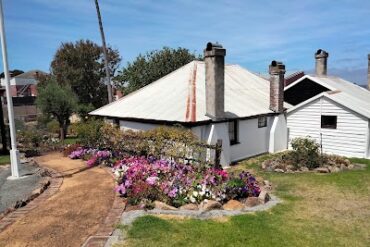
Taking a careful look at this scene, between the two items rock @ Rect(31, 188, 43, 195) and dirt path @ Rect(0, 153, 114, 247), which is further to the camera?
rock @ Rect(31, 188, 43, 195)

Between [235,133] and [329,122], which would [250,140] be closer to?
[235,133]

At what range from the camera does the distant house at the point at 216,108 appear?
14.5 m

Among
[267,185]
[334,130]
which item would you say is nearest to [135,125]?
[267,185]

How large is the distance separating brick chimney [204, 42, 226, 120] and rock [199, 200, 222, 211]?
6178mm

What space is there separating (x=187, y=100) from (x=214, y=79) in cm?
194

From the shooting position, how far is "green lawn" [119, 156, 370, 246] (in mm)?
6941

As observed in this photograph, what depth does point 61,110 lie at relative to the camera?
24.8 m

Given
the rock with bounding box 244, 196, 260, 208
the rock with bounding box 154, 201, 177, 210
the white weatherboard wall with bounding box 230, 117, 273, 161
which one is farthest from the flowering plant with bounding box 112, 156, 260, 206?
the white weatherboard wall with bounding box 230, 117, 273, 161

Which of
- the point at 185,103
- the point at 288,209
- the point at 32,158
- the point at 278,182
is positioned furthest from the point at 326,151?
the point at 32,158

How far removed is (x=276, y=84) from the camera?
61.5 ft

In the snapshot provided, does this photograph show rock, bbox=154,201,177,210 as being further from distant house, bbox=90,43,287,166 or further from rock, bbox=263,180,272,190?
distant house, bbox=90,43,287,166

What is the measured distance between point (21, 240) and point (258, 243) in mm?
5015

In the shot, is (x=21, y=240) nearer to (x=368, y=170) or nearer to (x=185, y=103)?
(x=185, y=103)

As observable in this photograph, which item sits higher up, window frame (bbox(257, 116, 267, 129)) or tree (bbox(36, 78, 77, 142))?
tree (bbox(36, 78, 77, 142))
